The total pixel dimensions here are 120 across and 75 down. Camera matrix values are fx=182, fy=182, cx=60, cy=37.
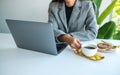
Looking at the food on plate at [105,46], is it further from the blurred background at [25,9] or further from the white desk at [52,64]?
the blurred background at [25,9]

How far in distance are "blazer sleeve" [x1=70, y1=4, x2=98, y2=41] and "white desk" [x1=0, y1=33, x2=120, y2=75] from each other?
0.82 ft

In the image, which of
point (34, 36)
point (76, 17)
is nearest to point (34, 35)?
point (34, 36)

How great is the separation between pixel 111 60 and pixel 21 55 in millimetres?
522

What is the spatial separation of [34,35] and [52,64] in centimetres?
21

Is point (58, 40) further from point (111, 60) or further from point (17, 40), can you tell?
point (111, 60)

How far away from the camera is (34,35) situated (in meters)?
1.05

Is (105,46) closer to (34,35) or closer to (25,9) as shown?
(34,35)

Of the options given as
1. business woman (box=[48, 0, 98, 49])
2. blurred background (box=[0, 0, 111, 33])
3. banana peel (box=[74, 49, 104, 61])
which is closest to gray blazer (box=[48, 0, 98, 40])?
business woman (box=[48, 0, 98, 49])

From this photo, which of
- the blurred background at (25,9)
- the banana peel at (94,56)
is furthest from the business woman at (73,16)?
the blurred background at (25,9)

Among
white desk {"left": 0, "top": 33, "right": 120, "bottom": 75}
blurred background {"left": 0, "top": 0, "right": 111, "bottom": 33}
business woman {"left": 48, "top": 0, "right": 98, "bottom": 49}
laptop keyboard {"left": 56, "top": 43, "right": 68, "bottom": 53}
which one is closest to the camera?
white desk {"left": 0, "top": 33, "right": 120, "bottom": 75}

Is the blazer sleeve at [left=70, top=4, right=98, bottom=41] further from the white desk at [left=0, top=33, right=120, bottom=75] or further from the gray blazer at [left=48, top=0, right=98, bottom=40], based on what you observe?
the white desk at [left=0, top=33, right=120, bottom=75]

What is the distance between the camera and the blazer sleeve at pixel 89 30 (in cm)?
137

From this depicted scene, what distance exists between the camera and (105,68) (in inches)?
36.4

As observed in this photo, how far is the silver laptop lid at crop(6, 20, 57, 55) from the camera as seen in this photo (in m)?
0.99
